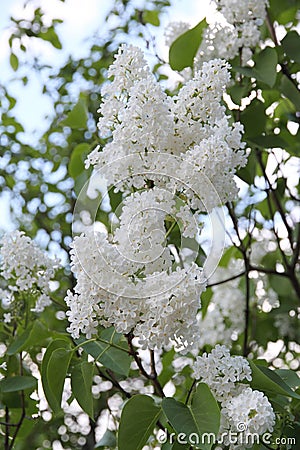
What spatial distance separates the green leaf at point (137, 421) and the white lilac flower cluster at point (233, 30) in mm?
719

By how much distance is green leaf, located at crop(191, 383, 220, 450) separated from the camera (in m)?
0.72

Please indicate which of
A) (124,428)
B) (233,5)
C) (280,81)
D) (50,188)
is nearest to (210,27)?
(233,5)

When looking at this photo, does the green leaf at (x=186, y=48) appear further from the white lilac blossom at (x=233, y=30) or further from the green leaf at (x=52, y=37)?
the green leaf at (x=52, y=37)

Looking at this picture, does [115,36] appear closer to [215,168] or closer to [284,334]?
[284,334]

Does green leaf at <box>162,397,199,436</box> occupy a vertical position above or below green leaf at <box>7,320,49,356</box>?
below

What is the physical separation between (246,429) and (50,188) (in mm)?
1429

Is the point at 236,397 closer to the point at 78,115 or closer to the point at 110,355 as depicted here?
the point at 110,355

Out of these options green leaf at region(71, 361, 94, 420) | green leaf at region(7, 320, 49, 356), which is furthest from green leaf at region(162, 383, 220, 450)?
green leaf at region(7, 320, 49, 356)

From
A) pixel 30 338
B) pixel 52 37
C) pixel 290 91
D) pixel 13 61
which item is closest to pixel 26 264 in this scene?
pixel 30 338

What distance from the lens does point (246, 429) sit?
2.42 ft

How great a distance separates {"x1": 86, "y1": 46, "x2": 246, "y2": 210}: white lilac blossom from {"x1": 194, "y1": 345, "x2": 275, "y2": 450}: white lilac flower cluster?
0.19m

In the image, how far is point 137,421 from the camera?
80 cm

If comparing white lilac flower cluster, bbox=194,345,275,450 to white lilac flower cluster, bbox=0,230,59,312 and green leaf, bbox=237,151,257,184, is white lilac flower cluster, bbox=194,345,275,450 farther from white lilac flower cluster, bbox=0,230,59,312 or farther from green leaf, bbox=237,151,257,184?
green leaf, bbox=237,151,257,184

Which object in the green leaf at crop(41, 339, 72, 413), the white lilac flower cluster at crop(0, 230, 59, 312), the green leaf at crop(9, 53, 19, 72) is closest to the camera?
the green leaf at crop(41, 339, 72, 413)
